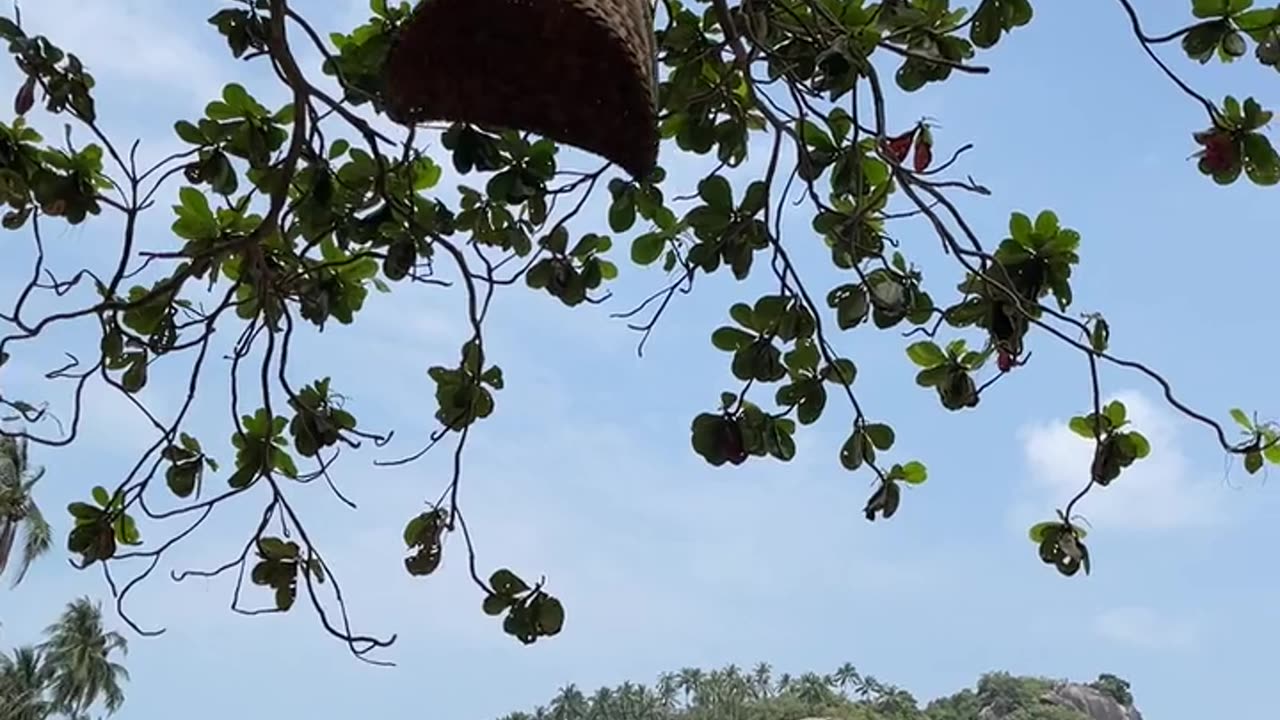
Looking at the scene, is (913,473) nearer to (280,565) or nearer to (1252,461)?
(1252,461)

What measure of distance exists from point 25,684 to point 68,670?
705 mm

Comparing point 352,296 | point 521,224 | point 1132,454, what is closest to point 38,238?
point 352,296

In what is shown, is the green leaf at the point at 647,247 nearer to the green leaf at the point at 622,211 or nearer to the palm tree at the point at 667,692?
the green leaf at the point at 622,211

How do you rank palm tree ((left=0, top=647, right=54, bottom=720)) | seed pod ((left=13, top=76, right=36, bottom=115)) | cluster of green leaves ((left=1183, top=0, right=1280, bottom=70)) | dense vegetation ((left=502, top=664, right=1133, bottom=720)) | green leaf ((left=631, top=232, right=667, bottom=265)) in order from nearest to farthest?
cluster of green leaves ((left=1183, top=0, right=1280, bottom=70)) < seed pod ((left=13, top=76, right=36, bottom=115)) < green leaf ((left=631, top=232, right=667, bottom=265)) < palm tree ((left=0, top=647, right=54, bottom=720)) < dense vegetation ((left=502, top=664, right=1133, bottom=720))

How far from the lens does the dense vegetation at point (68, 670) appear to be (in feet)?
50.9

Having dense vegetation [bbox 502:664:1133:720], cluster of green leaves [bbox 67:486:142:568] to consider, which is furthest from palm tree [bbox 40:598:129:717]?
cluster of green leaves [bbox 67:486:142:568]

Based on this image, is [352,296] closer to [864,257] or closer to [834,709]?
[864,257]

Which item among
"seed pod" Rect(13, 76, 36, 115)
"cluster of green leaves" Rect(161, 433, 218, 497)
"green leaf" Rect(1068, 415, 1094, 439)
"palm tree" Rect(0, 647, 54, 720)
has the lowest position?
"cluster of green leaves" Rect(161, 433, 218, 497)

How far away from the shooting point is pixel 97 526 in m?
1.25

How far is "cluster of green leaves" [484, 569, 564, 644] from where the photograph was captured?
1.23 metres

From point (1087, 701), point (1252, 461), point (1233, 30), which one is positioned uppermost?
point (1087, 701)

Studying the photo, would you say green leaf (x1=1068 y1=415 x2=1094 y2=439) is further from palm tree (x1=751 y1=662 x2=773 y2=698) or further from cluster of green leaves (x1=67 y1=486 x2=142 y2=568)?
palm tree (x1=751 y1=662 x2=773 y2=698)

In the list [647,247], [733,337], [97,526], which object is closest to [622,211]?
[647,247]

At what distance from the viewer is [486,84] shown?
2.88ft
